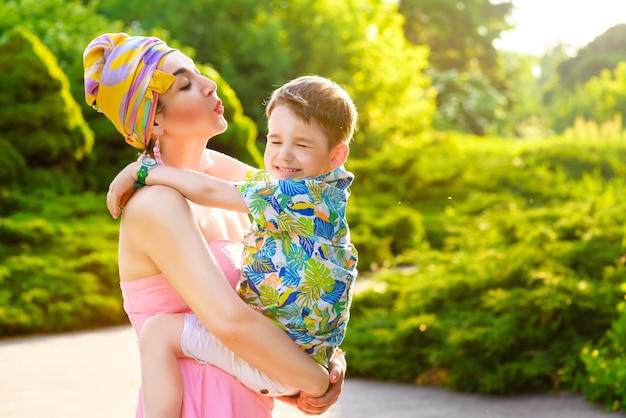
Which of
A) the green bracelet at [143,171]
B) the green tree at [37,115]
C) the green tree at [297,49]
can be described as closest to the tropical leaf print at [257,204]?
the green bracelet at [143,171]

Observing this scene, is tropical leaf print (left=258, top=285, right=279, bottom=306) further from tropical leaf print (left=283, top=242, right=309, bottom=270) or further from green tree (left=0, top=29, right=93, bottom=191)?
green tree (left=0, top=29, right=93, bottom=191)

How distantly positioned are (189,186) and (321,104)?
39cm

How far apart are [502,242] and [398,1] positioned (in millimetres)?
28124

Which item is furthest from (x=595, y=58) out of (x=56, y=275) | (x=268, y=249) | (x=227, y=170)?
(x=268, y=249)

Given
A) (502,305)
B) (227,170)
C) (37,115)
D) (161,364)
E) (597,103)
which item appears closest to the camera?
(161,364)

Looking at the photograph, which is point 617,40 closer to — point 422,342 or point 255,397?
point 422,342

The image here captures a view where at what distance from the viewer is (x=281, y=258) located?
76.5 inches

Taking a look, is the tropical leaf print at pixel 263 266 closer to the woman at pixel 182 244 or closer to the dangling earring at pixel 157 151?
the woman at pixel 182 244

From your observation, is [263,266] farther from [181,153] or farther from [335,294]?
[181,153]

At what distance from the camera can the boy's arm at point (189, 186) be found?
6.18 feet

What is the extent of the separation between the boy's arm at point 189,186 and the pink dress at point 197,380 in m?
0.19

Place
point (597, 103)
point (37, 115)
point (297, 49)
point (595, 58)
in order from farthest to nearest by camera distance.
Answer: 1. point (595, 58)
2. point (597, 103)
3. point (297, 49)
4. point (37, 115)

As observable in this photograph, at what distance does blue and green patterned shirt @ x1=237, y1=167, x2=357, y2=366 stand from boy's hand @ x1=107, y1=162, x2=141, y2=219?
240 millimetres

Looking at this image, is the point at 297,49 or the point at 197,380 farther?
the point at 297,49
